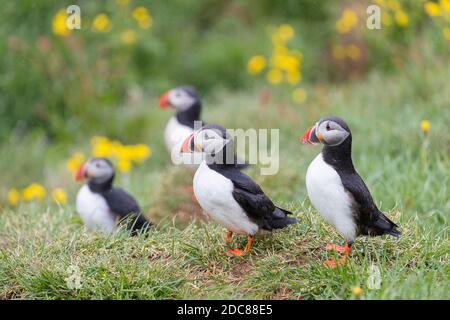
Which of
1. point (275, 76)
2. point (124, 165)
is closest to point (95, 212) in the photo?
point (124, 165)

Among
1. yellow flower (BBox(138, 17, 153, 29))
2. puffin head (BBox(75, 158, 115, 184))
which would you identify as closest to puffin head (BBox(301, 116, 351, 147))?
puffin head (BBox(75, 158, 115, 184))

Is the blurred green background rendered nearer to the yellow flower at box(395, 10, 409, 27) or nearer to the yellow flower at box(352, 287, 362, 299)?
the yellow flower at box(395, 10, 409, 27)

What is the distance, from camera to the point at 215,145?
3.54 m

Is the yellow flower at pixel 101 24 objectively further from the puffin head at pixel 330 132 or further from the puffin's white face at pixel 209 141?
the puffin head at pixel 330 132

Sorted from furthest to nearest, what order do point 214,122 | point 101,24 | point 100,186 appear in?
point 101,24, point 214,122, point 100,186

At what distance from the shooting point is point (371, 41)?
9320 mm

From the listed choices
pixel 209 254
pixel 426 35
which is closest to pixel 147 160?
pixel 426 35

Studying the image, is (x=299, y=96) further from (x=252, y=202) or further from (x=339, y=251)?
(x=252, y=202)

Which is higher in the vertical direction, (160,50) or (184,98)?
(160,50)

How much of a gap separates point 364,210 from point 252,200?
0.53 m

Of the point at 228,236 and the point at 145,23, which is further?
the point at 145,23

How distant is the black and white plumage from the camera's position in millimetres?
3318

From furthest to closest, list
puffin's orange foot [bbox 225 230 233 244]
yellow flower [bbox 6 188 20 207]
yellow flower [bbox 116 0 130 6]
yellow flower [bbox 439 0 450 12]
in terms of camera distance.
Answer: yellow flower [bbox 116 0 130 6]
yellow flower [bbox 439 0 450 12]
yellow flower [bbox 6 188 20 207]
puffin's orange foot [bbox 225 230 233 244]

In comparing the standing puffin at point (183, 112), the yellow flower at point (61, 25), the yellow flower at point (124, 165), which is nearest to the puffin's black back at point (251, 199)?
the standing puffin at point (183, 112)
